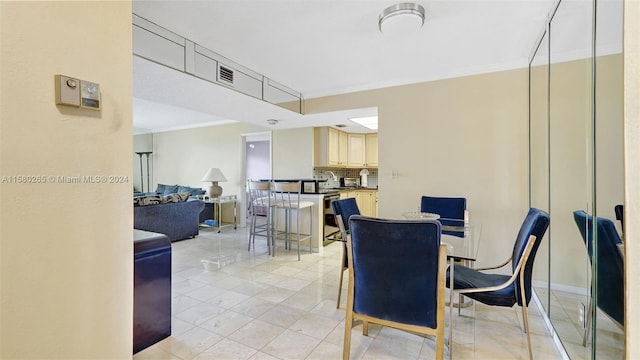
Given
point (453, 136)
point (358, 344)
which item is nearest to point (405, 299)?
point (358, 344)

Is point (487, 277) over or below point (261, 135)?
below

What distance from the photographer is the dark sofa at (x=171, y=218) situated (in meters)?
4.32

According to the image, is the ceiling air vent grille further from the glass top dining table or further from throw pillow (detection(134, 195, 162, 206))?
throw pillow (detection(134, 195, 162, 206))

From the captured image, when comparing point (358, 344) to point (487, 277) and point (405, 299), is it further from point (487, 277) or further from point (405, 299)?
point (487, 277)

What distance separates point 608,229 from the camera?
1.39 meters

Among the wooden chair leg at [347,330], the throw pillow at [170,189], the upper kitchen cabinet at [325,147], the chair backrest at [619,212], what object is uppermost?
the upper kitchen cabinet at [325,147]

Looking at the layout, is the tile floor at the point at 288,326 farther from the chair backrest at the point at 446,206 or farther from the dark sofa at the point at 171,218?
the dark sofa at the point at 171,218

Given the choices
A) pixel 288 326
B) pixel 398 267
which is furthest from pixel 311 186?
pixel 398 267

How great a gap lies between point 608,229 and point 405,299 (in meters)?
1.05

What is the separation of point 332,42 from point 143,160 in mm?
6974

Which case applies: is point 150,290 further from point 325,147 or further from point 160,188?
point 160,188

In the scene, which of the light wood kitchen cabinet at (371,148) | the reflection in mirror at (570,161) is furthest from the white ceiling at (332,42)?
the light wood kitchen cabinet at (371,148)

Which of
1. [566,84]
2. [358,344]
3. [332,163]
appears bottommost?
[358,344]

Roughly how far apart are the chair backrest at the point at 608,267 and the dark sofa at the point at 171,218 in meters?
4.88
